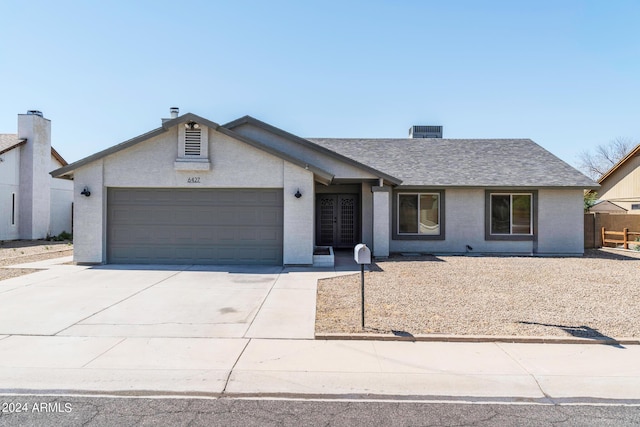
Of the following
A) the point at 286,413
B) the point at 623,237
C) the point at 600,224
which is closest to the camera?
the point at 286,413

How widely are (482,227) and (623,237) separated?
347 inches

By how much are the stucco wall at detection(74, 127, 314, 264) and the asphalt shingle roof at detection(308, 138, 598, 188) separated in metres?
5.41

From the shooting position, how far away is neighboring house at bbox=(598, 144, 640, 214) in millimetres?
24578

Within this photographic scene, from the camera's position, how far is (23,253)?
51.7 feet

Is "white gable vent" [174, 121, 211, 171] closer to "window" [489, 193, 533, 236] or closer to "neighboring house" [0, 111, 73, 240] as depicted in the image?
"window" [489, 193, 533, 236]

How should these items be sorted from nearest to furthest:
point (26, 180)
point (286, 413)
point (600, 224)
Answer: point (286, 413), point (600, 224), point (26, 180)

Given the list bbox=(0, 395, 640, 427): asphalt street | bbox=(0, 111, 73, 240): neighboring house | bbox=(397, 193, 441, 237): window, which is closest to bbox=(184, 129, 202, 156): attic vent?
bbox=(397, 193, 441, 237): window

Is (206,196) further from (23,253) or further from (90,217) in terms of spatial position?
(23,253)

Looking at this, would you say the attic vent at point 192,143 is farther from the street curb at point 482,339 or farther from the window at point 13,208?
the window at point 13,208

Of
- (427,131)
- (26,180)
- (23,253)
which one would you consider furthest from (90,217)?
(427,131)

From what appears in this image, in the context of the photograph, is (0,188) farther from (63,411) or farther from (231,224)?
(63,411)

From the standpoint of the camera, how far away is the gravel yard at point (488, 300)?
20.9ft

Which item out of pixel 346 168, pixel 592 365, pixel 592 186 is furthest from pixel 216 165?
pixel 592 186

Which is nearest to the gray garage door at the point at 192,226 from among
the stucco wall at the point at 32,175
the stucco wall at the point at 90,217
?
the stucco wall at the point at 90,217
